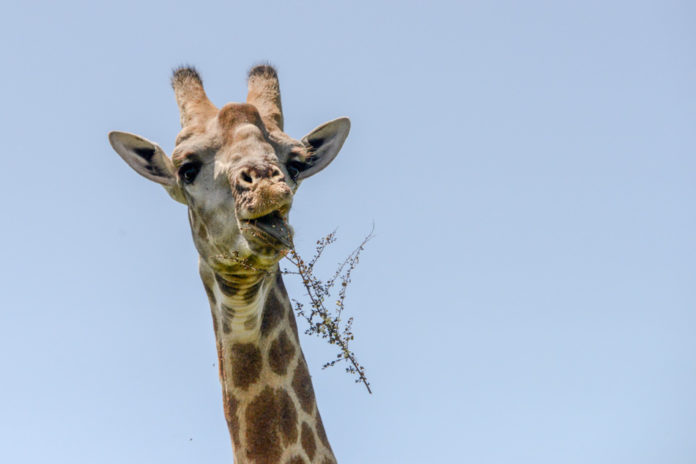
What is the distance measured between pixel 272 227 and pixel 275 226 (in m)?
0.02

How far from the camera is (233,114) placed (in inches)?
278

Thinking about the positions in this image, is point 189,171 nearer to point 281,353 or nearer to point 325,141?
point 325,141

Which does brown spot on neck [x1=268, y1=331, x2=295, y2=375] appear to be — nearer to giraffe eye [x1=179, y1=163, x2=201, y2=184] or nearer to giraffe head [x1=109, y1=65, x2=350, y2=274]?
giraffe head [x1=109, y1=65, x2=350, y2=274]

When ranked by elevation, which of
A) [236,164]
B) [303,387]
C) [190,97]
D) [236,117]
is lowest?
[303,387]

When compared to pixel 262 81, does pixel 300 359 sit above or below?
below

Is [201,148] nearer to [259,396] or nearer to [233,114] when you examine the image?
[233,114]

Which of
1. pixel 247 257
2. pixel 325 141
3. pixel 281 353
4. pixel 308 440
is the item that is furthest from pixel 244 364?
pixel 325 141

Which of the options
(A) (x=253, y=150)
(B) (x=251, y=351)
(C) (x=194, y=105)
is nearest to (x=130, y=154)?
(C) (x=194, y=105)

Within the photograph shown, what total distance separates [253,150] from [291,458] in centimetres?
230

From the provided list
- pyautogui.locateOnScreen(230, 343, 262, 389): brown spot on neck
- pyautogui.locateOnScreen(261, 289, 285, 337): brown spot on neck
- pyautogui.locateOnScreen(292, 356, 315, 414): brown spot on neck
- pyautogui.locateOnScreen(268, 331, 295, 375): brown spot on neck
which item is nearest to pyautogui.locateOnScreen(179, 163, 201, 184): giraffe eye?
pyautogui.locateOnScreen(261, 289, 285, 337): brown spot on neck

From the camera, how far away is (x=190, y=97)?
792cm

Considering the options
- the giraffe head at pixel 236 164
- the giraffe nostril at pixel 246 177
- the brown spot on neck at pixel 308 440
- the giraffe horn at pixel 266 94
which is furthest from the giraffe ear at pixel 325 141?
the brown spot on neck at pixel 308 440

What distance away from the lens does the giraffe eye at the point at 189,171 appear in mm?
7020

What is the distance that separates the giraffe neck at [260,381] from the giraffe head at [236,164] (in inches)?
12.7
